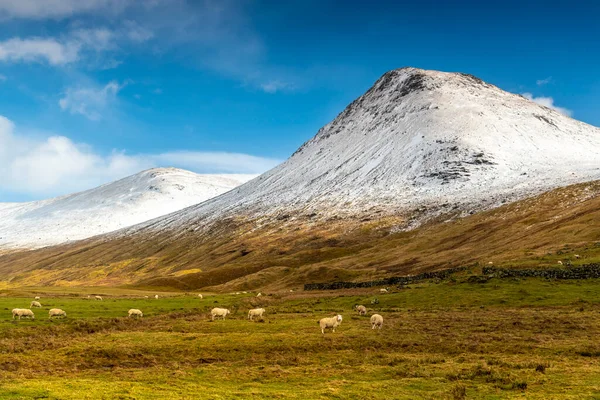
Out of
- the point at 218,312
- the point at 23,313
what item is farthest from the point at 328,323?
the point at 23,313

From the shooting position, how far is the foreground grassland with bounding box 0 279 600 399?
77.7 ft

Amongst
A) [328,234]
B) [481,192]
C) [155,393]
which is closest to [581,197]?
[481,192]

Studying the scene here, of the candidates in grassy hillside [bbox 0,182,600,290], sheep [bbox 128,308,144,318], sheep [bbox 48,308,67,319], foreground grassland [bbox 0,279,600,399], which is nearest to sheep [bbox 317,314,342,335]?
foreground grassland [bbox 0,279,600,399]

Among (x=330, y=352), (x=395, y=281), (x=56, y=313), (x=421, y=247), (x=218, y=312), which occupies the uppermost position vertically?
(x=421, y=247)

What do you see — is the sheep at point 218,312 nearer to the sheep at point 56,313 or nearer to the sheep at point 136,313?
the sheep at point 136,313

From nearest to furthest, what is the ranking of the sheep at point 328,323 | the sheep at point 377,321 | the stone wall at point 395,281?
the sheep at point 328,323, the sheep at point 377,321, the stone wall at point 395,281

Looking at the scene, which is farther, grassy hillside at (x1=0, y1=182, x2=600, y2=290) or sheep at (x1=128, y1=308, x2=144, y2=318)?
grassy hillside at (x1=0, y1=182, x2=600, y2=290)

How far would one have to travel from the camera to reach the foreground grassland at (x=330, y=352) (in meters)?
23.7

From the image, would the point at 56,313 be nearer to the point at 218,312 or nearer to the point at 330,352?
the point at 218,312

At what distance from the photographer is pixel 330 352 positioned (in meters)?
34.0

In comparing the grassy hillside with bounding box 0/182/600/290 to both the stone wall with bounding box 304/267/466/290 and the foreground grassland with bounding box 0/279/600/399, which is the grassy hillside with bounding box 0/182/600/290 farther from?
the foreground grassland with bounding box 0/279/600/399

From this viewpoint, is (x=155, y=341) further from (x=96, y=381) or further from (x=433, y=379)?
(x=433, y=379)

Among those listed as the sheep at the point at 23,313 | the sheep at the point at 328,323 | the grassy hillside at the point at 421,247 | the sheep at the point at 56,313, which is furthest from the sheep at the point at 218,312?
the grassy hillside at the point at 421,247

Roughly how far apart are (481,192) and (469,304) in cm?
14515
